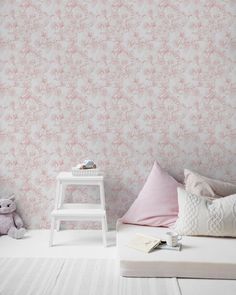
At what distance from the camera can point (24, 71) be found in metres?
3.38

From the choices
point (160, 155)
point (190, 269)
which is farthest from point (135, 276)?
point (160, 155)

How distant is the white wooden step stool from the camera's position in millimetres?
3047

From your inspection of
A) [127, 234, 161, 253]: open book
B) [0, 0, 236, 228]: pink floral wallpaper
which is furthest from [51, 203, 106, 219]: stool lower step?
[127, 234, 161, 253]: open book

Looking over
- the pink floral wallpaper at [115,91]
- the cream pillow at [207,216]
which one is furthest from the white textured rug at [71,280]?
the pink floral wallpaper at [115,91]

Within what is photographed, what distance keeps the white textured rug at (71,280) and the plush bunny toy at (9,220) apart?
526 mm

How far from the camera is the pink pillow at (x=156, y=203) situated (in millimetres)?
3180

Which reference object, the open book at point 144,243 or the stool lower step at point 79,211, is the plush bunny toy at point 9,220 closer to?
the stool lower step at point 79,211

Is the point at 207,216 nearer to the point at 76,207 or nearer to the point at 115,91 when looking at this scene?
the point at 76,207

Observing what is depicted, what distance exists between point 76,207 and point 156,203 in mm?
606

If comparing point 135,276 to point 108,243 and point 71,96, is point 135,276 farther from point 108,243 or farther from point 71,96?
point 71,96

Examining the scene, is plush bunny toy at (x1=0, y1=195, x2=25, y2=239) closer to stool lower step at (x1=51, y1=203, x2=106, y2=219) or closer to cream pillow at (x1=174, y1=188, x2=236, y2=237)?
stool lower step at (x1=51, y1=203, x2=106, y2=219)

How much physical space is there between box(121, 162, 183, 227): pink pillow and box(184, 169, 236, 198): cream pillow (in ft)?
0.39

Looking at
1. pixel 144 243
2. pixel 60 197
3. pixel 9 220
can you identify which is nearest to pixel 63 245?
pixel 60 197

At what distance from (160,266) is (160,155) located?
3.69ft
